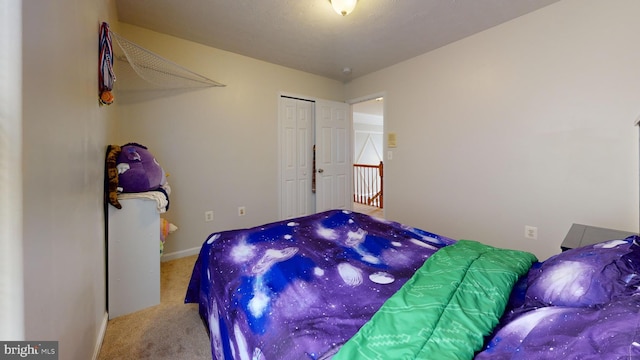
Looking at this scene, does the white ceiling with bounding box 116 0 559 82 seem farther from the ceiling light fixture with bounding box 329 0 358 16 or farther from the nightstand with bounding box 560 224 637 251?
A: the nightstand with bounding box 560 224 637 251

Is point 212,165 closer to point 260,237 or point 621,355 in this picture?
point 260,237

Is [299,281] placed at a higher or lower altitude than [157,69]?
lower

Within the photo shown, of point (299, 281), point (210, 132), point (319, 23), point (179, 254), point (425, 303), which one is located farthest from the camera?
point (210, 132)

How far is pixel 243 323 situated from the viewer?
91cm

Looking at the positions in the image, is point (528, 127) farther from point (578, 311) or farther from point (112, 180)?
point (112, 180)

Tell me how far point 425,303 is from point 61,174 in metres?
1.34

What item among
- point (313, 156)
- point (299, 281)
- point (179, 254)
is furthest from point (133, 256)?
point (313, 156)

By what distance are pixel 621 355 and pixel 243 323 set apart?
3.26ft

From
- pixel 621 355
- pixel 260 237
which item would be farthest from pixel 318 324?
pixel 260 237

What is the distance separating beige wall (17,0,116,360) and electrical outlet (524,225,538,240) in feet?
10.7

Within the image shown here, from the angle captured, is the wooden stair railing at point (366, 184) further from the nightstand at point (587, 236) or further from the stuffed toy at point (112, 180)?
the stuffed toy at point (112, 180)

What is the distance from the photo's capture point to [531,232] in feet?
7.80

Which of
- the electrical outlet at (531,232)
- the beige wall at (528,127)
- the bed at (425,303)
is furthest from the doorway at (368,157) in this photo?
the bed at (425,303)

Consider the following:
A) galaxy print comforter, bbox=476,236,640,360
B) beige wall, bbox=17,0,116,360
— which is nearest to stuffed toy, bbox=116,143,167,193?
beige wall, bbox=17,0,116,360
